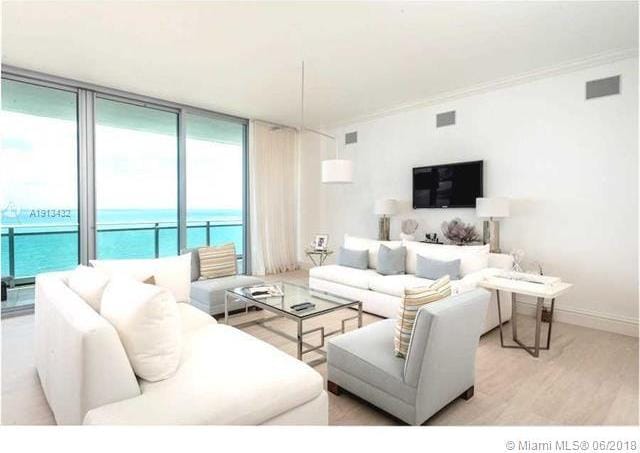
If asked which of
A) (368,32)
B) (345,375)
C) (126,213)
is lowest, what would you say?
(345,375)

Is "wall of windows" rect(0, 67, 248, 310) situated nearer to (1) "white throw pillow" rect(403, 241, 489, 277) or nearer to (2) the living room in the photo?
(2) the living room

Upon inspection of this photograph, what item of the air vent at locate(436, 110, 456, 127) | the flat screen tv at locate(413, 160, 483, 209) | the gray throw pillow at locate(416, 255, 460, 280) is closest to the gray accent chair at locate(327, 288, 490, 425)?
the gray throw pillow at locate(416, 255, 460, 280)

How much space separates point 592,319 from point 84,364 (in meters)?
4.44

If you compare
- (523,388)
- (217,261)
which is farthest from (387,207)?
(523,388)

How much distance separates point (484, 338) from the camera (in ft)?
10.6

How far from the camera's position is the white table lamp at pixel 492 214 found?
388cm

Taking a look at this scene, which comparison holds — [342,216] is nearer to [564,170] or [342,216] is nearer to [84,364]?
[564,170]

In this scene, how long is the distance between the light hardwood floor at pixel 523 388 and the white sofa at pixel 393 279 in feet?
1.83

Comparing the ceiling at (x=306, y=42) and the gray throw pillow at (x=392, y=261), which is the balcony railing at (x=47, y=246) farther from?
the gray throw pillow at (x=392, y=261)

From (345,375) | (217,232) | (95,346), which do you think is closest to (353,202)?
(217,232)

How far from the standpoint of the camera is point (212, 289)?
12.1 feet

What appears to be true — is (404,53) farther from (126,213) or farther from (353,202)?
(126,213)

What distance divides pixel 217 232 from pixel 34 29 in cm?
403
